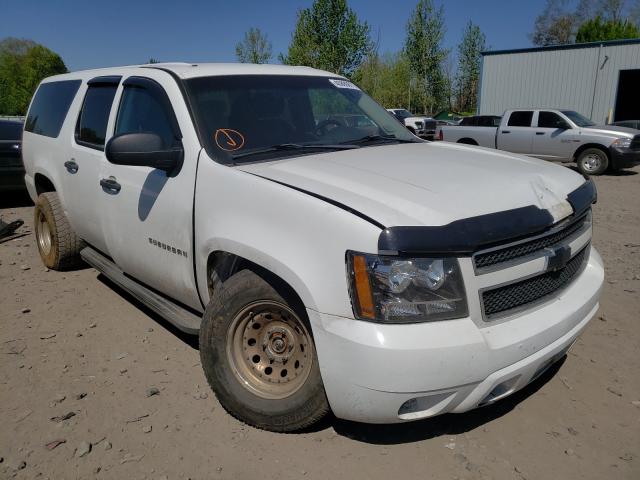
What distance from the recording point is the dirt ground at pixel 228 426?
246cm

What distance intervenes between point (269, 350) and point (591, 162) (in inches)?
513

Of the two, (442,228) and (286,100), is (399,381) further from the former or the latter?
(286,100)

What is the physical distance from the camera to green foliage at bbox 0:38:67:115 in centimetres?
4644

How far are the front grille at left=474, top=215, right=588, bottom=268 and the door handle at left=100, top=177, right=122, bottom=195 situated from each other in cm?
244

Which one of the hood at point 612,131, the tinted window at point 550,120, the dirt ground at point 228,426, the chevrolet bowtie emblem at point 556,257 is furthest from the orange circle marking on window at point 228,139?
the tinted window at point 550,120

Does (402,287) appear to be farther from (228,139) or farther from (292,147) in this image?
(228,139)

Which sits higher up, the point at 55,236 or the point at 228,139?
the point at 228,139

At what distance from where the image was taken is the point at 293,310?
2.40 m

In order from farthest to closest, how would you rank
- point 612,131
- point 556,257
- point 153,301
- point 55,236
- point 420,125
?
point 420,125 → point 612,131 → point 55,236 → point 153,301 → point 556,257

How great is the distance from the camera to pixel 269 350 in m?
2.64

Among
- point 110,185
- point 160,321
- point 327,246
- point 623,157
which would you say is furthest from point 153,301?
point 623,157

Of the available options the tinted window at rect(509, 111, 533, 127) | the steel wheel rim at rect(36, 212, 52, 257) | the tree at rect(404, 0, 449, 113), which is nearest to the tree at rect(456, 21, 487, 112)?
the tree at rect(404, 0, 449, 113)

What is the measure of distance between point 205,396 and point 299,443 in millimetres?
713

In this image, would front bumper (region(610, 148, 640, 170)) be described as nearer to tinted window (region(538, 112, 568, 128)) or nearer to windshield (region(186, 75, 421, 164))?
tinted window (region(538, 112, 568, 128))
